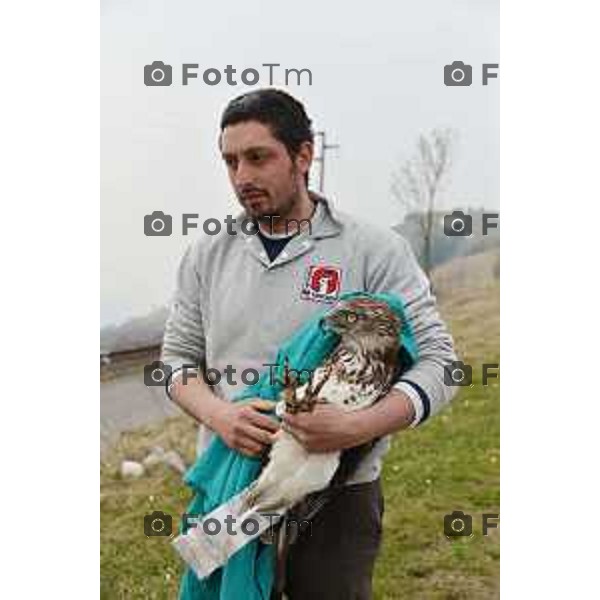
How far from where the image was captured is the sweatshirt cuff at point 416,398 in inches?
60.7

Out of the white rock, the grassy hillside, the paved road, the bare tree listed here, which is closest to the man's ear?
the bare tree

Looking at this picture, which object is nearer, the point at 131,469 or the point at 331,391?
the point at 331,391

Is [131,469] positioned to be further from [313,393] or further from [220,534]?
[313,393]

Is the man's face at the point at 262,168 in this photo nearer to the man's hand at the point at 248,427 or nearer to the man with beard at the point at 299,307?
the man with beard at the point at 299,307

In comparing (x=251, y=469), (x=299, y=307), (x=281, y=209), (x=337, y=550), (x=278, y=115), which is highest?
(x=278, y=115)

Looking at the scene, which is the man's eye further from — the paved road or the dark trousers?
the dark trousers

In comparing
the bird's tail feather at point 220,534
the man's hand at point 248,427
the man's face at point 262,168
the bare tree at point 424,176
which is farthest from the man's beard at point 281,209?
the bird's tail feather at point 220,534

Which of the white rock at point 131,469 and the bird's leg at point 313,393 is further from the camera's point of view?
the white rock at point 131,469

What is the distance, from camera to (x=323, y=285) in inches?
60.7

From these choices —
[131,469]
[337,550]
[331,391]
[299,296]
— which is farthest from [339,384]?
[131,469]

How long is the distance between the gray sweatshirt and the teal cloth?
0.01 meters

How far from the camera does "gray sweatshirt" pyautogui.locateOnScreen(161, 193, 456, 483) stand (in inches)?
60.8

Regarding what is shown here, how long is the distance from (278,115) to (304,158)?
0.07 m
